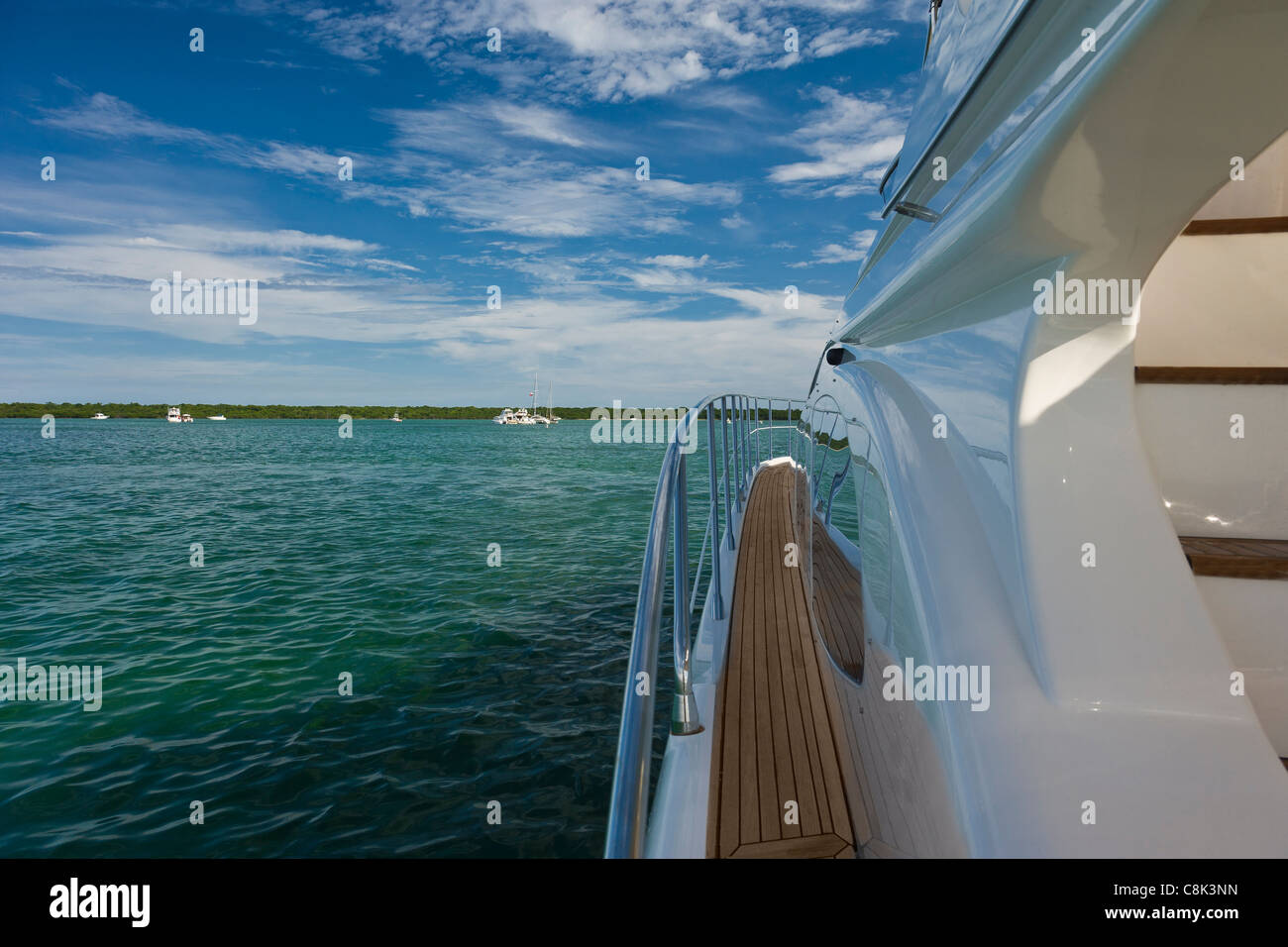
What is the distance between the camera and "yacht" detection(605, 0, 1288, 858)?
99 cm

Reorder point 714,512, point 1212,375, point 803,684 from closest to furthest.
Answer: point 1212,375 → point 803,684 → point 714,512

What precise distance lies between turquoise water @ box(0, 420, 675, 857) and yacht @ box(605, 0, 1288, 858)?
198 cm

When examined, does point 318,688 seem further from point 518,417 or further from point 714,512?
point 518,417

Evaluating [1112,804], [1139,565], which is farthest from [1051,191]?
[1112,804]

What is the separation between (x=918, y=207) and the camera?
6.66 feet

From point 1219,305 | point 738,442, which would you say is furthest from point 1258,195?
point 738,442

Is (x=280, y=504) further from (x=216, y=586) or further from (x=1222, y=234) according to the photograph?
(x=1222, y=234)

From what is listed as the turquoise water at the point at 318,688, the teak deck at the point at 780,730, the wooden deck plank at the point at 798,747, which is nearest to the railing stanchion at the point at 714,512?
the teak deck at the point at 780,730

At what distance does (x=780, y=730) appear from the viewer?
7.20 ft

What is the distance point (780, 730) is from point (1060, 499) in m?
1.28

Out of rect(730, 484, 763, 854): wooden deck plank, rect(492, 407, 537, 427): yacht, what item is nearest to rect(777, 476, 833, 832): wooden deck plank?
rect(730, 484, 763, 854): wooden deck plank

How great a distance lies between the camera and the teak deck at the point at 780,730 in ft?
5.59

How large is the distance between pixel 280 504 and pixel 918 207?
1543 centimetres

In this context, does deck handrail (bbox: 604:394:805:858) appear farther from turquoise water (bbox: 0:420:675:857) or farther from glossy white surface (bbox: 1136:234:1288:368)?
turquoise water (bbox: 0:420:675:857)
